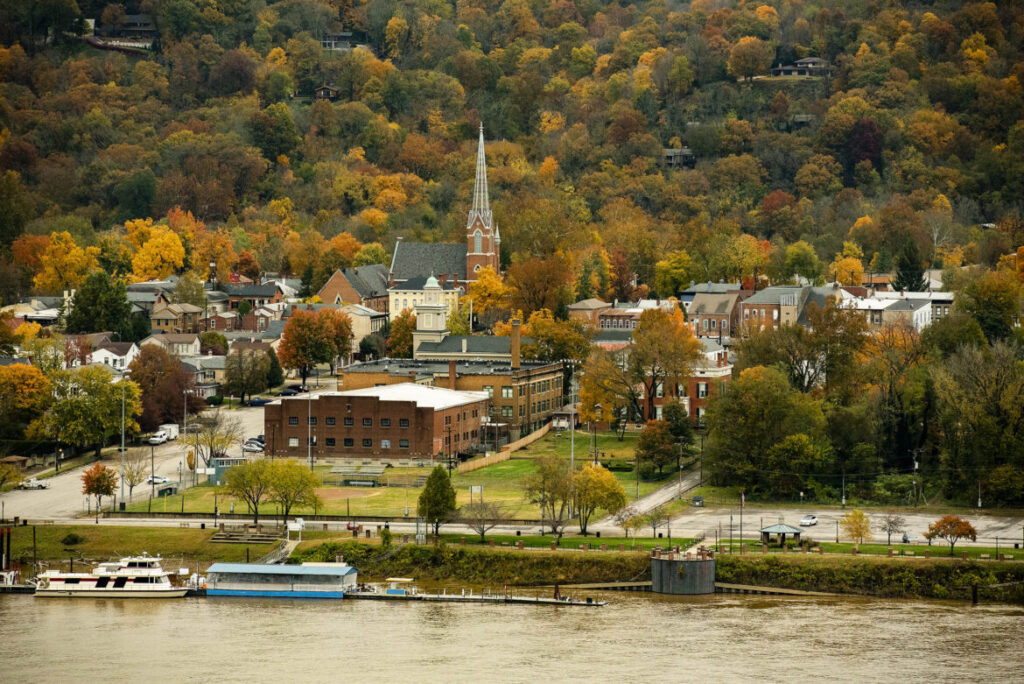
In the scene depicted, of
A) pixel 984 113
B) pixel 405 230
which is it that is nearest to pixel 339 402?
pixel 405 230

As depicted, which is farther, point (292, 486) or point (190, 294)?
point (190, 294)

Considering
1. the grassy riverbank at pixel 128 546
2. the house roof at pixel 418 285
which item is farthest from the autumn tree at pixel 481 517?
the house roof at pixel 418 285

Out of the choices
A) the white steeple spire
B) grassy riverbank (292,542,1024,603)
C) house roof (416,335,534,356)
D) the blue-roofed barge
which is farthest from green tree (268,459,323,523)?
the white steeple spire

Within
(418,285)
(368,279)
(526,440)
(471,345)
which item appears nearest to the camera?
(526,440)

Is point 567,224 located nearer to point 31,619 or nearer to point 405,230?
point 405,230

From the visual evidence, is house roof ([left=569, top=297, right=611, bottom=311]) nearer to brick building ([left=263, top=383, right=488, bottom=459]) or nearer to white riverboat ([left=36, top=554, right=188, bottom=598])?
brick building ([left=263, top=383, right=488, bottom=459])

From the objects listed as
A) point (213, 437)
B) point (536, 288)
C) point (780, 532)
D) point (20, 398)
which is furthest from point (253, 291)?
point (780, 532)

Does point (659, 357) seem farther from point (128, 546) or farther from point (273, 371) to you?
point (128, 546)
